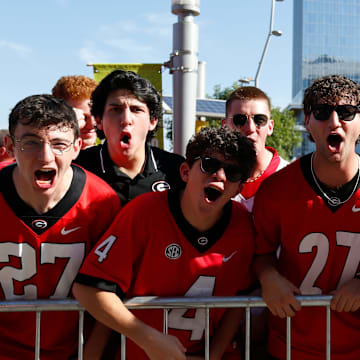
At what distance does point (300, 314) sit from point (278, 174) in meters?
0.89

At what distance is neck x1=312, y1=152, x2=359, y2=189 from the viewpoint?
2.86 m

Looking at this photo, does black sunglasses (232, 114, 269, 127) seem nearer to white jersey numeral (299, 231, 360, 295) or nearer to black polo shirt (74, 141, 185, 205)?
black polo shirt (74, 141, 185, 205)

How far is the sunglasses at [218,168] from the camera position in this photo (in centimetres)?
279

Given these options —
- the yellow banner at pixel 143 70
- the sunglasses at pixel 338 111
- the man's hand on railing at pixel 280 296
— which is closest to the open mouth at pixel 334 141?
the sunglasses at pixel 338 111

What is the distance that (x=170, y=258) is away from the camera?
108 inches

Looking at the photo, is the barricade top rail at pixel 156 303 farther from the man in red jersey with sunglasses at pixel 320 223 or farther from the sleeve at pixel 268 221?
the sleeve at pixel 268 221

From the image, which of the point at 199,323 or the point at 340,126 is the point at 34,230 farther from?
the point at 340,126

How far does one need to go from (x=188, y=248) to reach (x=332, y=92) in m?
1.29

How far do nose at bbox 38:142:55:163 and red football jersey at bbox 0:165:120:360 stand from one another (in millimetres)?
263

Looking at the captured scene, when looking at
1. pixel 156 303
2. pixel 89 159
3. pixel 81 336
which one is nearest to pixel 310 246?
pixel 156 303

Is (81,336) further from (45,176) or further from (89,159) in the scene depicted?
(89,159)

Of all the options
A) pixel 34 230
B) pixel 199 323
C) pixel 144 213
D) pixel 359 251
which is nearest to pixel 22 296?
pixel 34 230

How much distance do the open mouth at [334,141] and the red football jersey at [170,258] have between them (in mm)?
795

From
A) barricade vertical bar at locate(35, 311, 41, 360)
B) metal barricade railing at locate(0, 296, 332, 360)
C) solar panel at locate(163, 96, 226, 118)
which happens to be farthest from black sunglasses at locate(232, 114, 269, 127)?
solar panel at locate(163, 96, 226, 118)
